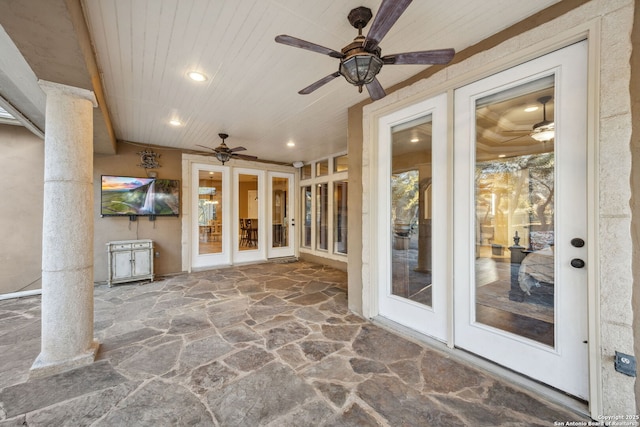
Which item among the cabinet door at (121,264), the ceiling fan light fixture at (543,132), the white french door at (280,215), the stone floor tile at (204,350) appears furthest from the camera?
the white french door at (280,215)

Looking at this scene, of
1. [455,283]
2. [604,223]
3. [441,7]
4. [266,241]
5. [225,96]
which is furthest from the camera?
[266,241]

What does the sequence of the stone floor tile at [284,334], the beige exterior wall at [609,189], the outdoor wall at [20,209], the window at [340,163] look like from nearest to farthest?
the beige exterior wall at [609,189]
the stone floor tile at [284,334]
the outdoor wall at [20,209]
the window at [340,163]

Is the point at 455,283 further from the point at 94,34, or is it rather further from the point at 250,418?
the point at 94,34

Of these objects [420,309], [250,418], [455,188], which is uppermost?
[455,188]

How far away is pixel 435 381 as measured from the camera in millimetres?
2027

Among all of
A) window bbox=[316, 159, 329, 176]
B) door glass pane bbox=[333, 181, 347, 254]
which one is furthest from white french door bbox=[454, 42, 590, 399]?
window bbox=[316, 159, 329, 176]

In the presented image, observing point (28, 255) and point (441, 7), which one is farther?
point (28, 255)

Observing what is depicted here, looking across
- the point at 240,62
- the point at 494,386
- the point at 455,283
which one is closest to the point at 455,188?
the point at 455,283

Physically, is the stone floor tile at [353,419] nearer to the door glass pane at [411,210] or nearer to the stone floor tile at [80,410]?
the door glass pane at [411,210]

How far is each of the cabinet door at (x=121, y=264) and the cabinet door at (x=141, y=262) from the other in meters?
0.09

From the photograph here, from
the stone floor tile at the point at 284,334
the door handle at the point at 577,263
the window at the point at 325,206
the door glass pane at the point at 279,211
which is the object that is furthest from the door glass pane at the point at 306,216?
the door handle at the point at 577,263

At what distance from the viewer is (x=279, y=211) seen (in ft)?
23.9

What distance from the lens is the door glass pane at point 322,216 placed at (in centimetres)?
667

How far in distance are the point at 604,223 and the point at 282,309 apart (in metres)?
3.30
